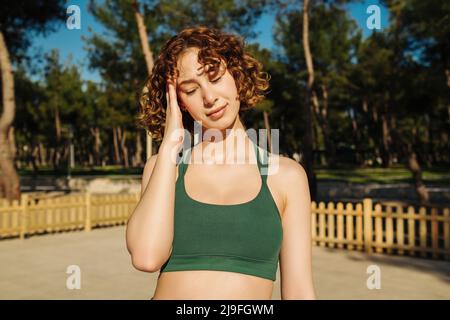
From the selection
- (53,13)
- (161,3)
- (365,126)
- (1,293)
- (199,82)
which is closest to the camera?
(199,82)

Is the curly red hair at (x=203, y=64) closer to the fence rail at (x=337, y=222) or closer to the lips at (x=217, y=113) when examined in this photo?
the lips at (x=217, y=113)

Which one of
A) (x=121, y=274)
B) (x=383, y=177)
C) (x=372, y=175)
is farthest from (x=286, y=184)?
(x=372, y=175)

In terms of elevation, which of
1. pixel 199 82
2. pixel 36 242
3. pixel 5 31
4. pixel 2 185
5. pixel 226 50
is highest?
pixel 5 31

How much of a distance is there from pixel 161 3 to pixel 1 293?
14662 mm

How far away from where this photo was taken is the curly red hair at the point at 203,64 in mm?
1526

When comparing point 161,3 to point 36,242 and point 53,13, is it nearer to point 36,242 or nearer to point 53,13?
point 53,13

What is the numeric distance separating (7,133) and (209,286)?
17224mm

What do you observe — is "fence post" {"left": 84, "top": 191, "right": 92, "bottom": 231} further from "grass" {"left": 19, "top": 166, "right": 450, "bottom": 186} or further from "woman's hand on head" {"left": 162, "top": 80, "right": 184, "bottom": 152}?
"grass" {"left": 19, "top": 166, "right": 450, "bottom": 186}

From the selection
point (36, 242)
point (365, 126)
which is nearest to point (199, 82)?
point (36, 242)

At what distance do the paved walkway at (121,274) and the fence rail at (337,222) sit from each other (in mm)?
385

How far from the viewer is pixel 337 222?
10.4 m

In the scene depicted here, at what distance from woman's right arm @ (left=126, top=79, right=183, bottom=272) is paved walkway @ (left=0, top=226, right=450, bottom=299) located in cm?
562

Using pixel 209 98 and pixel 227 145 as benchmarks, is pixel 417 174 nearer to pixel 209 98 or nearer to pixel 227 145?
pixel 227 145

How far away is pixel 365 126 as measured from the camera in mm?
62406
